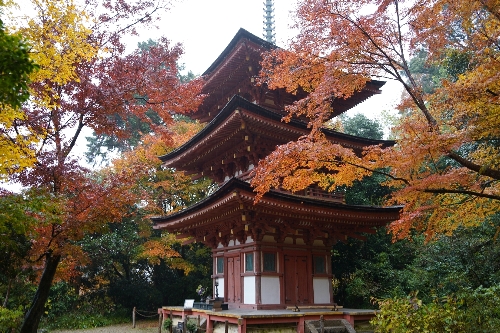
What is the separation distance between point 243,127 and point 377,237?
33.1 ft

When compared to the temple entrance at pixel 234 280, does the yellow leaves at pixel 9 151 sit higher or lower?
higher

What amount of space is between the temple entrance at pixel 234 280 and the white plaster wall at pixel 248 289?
0.47 meters

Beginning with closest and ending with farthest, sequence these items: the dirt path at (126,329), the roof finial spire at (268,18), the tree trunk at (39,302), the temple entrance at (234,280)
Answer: the tree trunk at (39,302), the temple entrance at (234,280), the dirt path at (126,329), the roof finial spire at (268,18)

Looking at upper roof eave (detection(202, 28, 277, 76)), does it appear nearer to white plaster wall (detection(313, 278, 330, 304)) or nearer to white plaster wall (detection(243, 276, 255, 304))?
white plaster wall (detection(243, 276, 255, 304))

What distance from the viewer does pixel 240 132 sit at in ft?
39.5

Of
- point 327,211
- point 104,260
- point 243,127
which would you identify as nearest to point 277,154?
point 243,127

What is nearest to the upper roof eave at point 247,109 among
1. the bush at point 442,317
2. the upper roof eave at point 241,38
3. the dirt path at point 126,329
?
the upper roof eave at point 241,38

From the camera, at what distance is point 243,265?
1209 cm

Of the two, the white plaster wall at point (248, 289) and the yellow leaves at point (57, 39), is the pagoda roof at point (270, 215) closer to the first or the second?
the white plaster wall at point (248, 289)

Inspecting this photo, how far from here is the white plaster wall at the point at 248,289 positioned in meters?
11.4

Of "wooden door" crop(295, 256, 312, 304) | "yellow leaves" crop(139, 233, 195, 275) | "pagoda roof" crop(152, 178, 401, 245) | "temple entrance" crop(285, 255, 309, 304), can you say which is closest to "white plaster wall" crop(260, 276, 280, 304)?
"temple entrance" crop(285, 255, 309, 304)

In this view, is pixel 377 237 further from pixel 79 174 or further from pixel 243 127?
pixel 79 174

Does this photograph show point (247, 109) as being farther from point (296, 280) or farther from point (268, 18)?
point (268, 18)

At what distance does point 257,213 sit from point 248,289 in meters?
2.58
